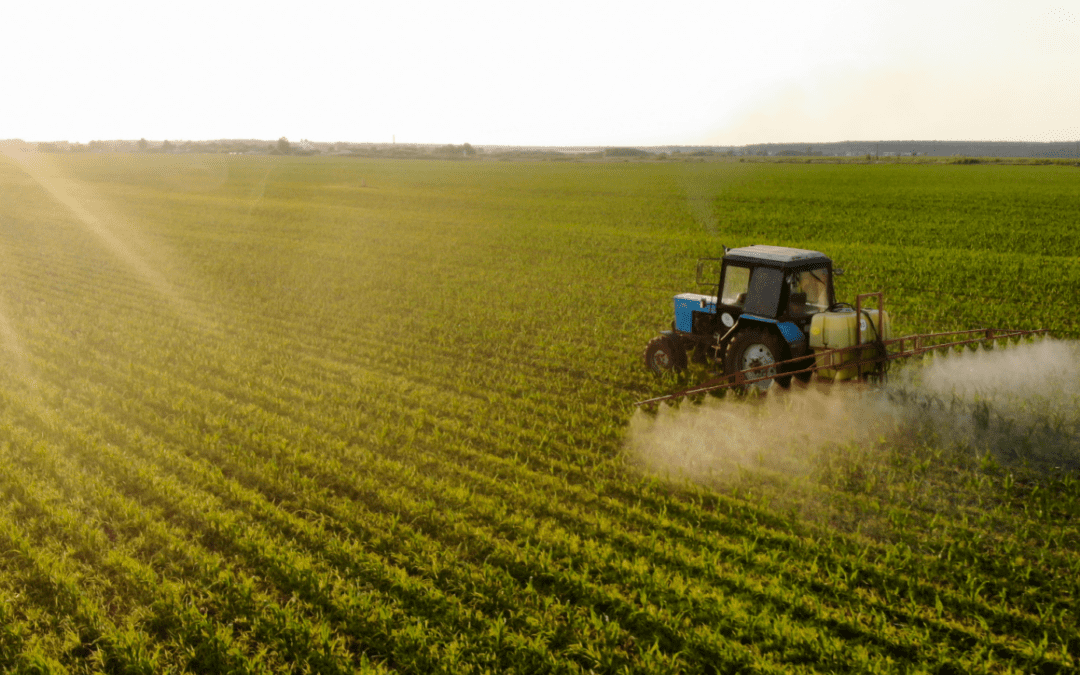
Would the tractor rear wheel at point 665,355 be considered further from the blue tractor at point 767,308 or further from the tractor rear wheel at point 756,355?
the tractor rear wheel at point 756,355

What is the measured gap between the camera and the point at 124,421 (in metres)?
9.21

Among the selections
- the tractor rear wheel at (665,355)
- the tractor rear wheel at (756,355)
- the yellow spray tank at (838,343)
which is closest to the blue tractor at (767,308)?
the tractor rear wheel at (756,355)

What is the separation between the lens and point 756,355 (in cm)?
944

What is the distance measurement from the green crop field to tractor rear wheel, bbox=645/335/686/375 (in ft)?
0.92

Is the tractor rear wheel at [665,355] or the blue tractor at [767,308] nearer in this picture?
the blue tractor at [767,308]

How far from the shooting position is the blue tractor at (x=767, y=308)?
923 centimetres

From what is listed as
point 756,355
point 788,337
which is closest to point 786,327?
point 788,337

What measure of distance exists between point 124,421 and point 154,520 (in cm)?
299

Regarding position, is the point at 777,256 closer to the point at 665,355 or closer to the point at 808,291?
the point at 808,291

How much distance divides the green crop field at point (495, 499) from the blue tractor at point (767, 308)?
57 centimetres

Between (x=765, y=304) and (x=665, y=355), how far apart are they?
1.95 metres

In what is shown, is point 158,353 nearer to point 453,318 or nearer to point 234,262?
point 453,318

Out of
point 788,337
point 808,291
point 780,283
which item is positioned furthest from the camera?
point 808,291

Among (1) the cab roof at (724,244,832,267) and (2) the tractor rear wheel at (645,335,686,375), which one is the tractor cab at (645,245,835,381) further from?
(2) the tractor rear wheel at (645,335,686,375)
